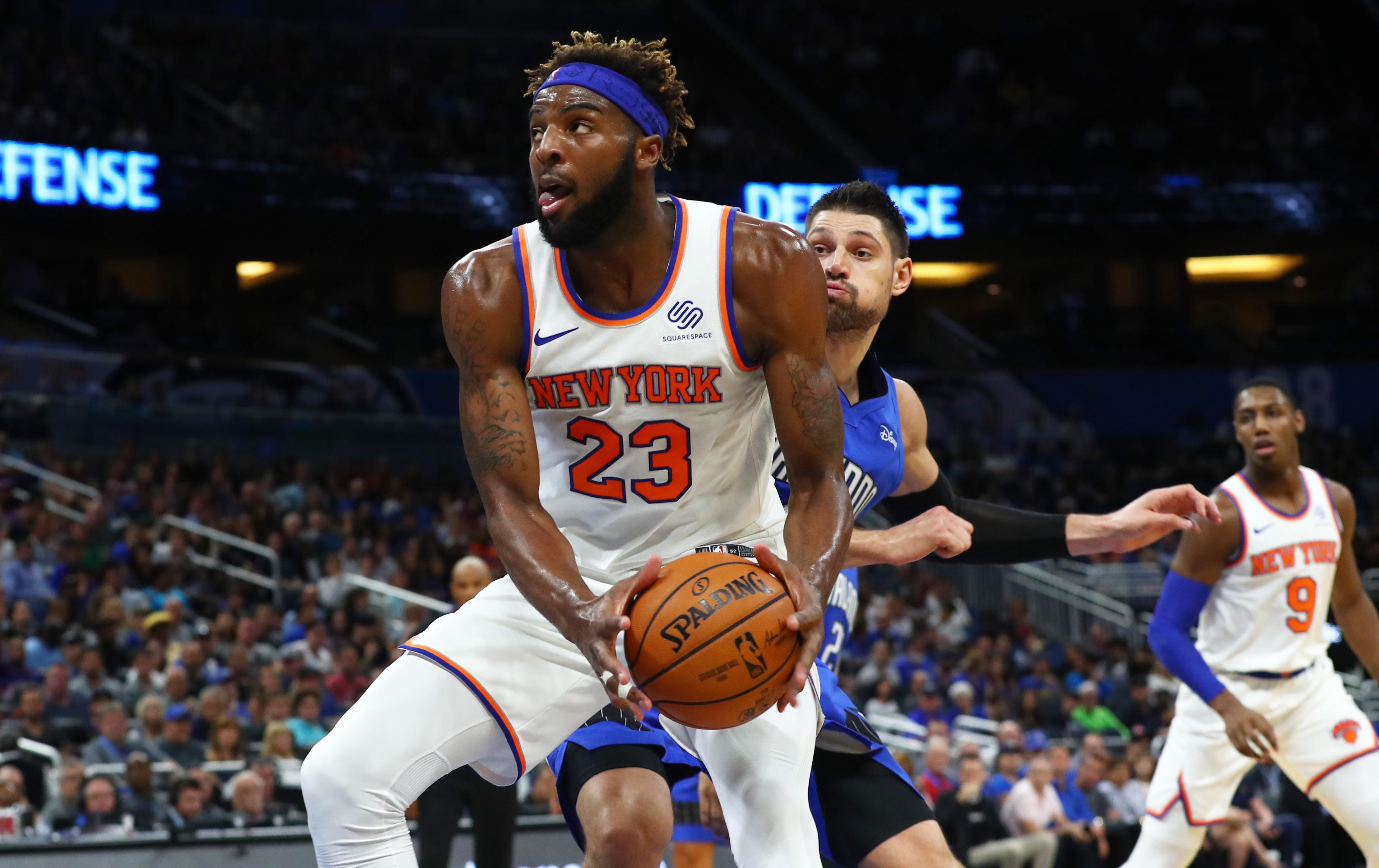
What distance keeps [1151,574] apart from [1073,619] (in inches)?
63.0

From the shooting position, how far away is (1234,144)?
2372 cm

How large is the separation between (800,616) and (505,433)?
83 cm

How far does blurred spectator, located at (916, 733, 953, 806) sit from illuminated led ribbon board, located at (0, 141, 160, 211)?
13.1m

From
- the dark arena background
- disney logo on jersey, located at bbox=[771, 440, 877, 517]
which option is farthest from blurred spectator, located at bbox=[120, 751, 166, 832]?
disney logo on jersey, located at bbox=[771, 440, 877, 517]

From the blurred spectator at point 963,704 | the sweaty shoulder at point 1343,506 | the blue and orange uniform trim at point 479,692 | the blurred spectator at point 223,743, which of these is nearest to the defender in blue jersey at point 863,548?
the blue and orange uniform trim at point 479,692

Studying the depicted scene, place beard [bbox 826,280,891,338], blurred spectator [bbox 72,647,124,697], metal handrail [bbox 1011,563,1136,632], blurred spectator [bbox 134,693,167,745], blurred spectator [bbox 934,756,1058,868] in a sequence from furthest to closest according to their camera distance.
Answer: metal handrail [bbox 1011,563,1136,632], blurred spectator [bbox 72,647,124,697], blurred spectator [bbox 134,693,167,745], blurred spectator [bbox 934,756,1058,868], beard [bbox 826,280,891,338]

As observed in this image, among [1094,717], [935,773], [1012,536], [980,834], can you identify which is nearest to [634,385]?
[1012,536]

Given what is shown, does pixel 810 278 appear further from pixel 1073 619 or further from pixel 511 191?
pixel 511 191

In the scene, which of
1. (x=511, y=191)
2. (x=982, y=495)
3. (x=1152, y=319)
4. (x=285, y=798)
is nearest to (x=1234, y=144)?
(x=1152, y=319)

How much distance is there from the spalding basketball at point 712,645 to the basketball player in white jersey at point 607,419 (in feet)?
0.58

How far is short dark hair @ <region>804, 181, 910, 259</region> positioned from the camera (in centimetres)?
443

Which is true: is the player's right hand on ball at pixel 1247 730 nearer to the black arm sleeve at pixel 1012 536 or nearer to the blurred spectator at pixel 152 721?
the black arm sleeve at pixel 1012 536

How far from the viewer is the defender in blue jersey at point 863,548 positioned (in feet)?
12.5

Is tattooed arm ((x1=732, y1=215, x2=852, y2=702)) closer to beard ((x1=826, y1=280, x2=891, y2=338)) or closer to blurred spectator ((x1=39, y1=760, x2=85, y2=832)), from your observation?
beard ((x1=826, y1=280, x2=891, y2=338))
